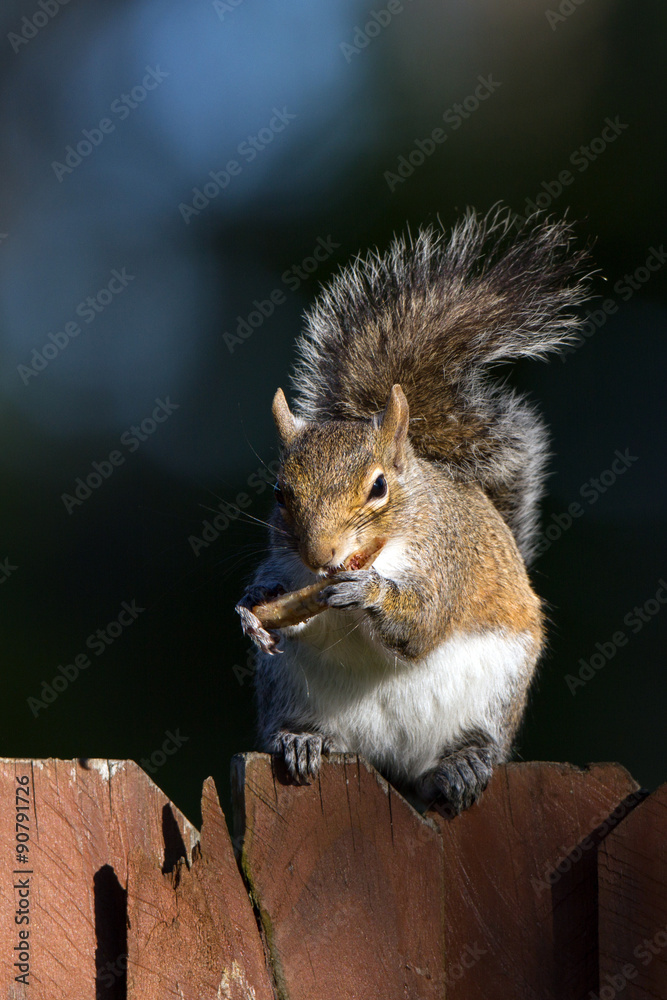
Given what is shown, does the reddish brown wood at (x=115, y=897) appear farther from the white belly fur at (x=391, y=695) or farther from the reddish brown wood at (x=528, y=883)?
the white belly fur at (x=391, y=695)

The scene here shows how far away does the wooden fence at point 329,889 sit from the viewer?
864 mm

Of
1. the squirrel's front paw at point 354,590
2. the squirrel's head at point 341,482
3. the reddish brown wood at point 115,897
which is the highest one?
the squirrel's head at point 341,482

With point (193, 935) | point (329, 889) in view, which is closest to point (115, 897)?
point (193, 935)

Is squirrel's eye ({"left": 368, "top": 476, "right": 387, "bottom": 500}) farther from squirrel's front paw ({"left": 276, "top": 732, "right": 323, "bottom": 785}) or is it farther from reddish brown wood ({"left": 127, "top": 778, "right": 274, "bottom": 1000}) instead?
reddish brown wood ({"left": 127, "top": 778, "right": 274, "bottom": 1000})

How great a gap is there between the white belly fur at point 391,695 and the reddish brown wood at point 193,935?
60 cm

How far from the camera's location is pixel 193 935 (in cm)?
86

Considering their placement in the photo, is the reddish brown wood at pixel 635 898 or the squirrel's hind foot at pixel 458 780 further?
the squirrel's hind foot at pixel 458 780

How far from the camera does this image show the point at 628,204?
104 inches

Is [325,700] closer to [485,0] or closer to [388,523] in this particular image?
[388,523]

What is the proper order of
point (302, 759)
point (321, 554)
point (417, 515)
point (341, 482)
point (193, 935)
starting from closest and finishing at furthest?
point (193, 935) < point (302, 759) < point (321, 554) < point (341, 482) < point (417, 515)

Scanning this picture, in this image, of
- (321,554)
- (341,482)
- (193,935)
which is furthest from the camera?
(341,482)

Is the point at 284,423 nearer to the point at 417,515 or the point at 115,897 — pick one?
the point at 417,515

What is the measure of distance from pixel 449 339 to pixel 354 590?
669 mm

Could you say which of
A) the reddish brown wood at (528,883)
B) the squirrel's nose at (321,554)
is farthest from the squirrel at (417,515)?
the reddish brown wood at (528,883)
